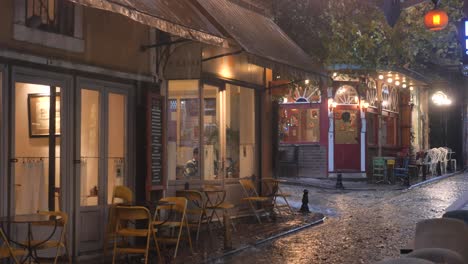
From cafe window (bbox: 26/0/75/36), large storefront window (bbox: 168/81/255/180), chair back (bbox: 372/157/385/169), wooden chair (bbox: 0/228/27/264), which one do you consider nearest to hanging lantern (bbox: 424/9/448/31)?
large storefront window (bbox: 168/81/255/180)

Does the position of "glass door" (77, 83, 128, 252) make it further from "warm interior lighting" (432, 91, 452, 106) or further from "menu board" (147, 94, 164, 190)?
"warm interior lighting" (432, 91, 452, 106)

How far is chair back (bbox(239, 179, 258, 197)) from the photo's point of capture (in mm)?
12305

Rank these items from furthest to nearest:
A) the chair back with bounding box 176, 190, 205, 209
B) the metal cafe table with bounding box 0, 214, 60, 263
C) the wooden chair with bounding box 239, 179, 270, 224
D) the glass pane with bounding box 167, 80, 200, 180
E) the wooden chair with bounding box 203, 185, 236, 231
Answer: the wooden chair with bounding box 239, 179, 270, 224, the glass pane with bounding box 167, 80, 200, 180, the wooden chair with bounding box 203, 185, 236, 231, the chair back with bounding box 176, 190, 205, 209, the metal cafe table with bounding box 0, 214, 60, 263

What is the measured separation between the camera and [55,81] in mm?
7898

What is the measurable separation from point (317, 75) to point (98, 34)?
4.94 m

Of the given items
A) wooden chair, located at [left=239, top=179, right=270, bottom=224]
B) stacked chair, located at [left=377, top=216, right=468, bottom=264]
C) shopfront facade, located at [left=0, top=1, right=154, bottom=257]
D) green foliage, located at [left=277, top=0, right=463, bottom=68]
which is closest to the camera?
stacked chair, located at [left=377, top=216, right=468, bottom=264]

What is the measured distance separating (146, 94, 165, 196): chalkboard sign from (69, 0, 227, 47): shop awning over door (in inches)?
52.7

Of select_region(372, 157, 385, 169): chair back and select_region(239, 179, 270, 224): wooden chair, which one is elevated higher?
select_region(372, 157, 385, 169): chair back

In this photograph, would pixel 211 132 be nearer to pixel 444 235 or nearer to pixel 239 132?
pixel 239 132

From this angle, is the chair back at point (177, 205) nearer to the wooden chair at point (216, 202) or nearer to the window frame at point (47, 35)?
the wooden chair at point (216, 202)

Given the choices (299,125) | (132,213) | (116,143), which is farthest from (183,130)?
(299,125)

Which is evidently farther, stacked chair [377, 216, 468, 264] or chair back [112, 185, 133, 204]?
chair back [112, 185, 133, 204]

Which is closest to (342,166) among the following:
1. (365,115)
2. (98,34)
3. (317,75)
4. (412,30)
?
Result: (365,115)

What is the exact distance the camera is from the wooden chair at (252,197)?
12058 millimetres
